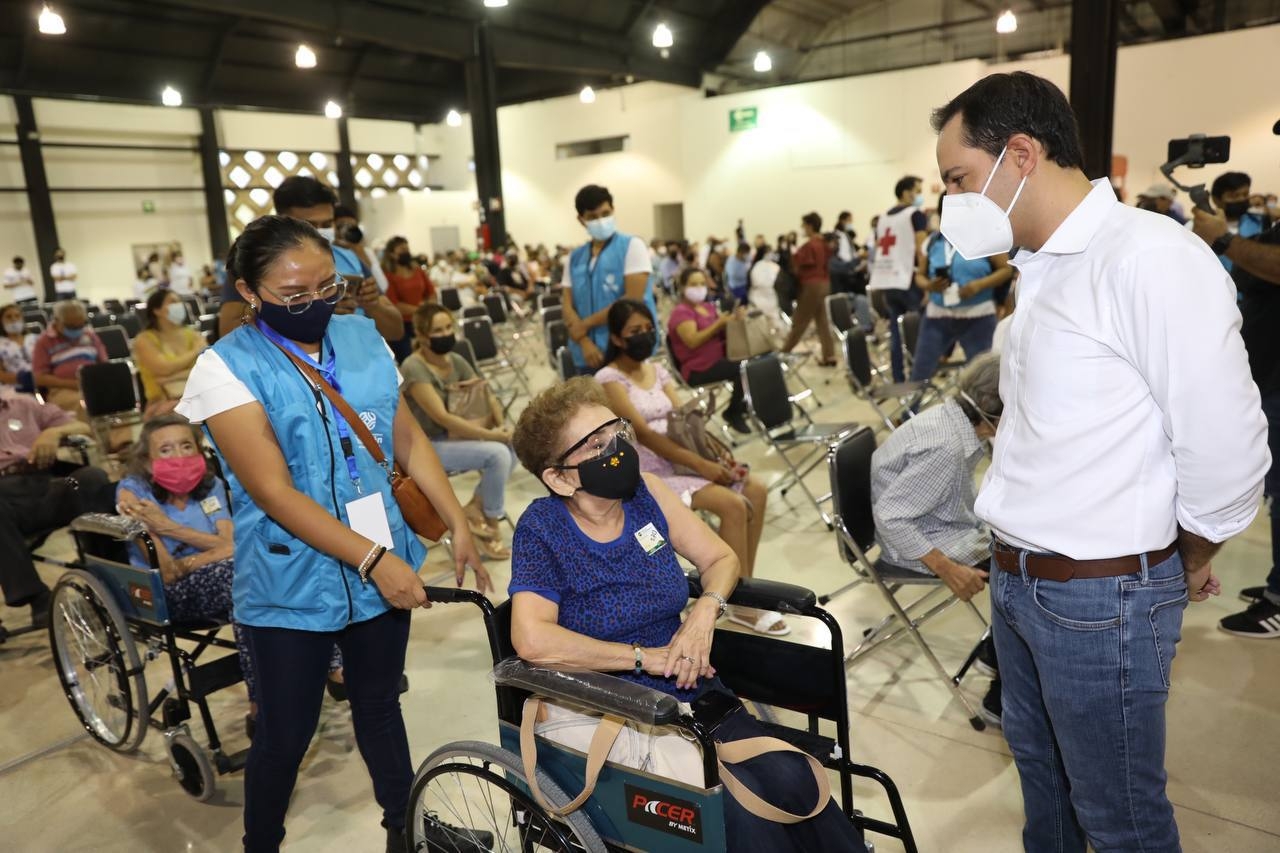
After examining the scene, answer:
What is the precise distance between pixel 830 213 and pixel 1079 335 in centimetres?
1730

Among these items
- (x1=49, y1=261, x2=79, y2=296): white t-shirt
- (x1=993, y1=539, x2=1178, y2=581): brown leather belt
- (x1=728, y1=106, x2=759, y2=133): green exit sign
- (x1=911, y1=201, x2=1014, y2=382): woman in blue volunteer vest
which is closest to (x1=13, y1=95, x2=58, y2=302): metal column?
(x1=49, y1=261, x2=79, y2=296): white t-shirt

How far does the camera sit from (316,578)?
177cm

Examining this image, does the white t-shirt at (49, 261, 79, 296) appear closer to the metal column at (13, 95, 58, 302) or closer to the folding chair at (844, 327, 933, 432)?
the metal column at (13, 95, 58, 302)

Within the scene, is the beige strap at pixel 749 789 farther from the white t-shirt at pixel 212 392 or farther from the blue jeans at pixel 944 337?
the blue jeans at pixel 944 337

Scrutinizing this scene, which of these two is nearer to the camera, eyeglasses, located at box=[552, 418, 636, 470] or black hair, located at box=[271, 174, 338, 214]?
eyeglasses, located at box=[552, 418, 636, 470]

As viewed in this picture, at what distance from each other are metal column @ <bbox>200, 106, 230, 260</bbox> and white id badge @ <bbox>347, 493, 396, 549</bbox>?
1956 centimetres

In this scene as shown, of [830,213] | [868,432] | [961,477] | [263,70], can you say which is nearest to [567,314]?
[868,432]

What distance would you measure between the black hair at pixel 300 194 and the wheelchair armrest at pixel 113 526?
106 cm

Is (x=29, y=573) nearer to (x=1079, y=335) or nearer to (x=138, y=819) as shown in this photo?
(x=138, y=819)

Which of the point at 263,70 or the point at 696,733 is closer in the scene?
the point at 696,733

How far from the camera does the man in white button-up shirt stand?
1197 mm

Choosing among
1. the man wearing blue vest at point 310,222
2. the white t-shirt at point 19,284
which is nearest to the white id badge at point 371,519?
the man wearing blue vest at point 310,222

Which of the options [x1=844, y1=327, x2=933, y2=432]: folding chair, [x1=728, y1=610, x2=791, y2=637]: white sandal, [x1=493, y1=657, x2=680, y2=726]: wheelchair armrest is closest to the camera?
[x1=493, y1=657, x2=680, y2=726]: wheelchair armrest

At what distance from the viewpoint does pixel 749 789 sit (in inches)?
60.7
